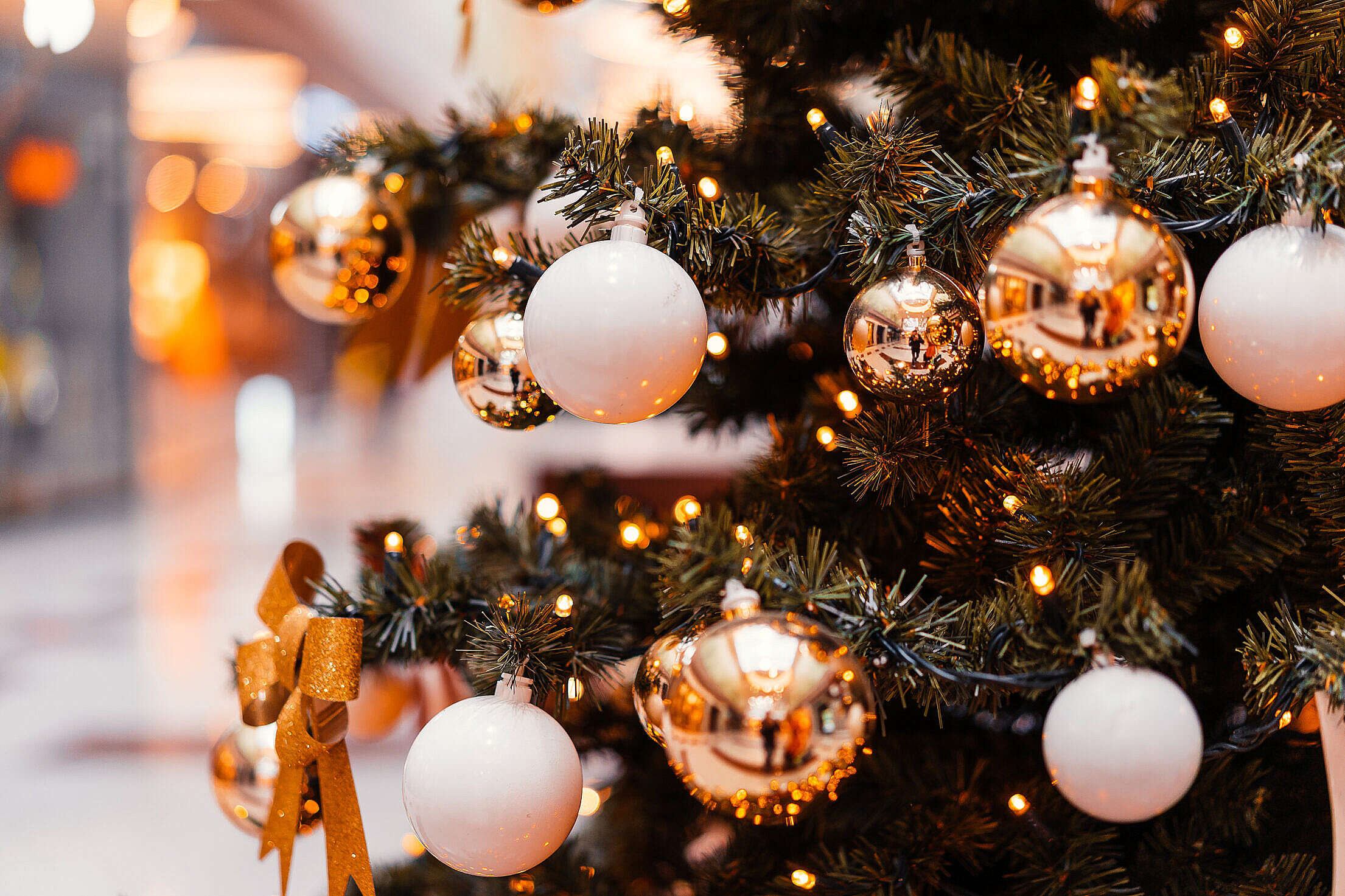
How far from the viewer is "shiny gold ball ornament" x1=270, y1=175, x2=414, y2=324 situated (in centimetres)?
60

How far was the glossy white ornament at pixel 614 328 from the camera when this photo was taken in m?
0.36

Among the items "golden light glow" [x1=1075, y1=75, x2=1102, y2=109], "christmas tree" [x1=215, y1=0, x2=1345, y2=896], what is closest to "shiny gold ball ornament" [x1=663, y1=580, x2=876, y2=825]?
"christmas tree" [x1=215, y1=0, x2=1345, y2=896]

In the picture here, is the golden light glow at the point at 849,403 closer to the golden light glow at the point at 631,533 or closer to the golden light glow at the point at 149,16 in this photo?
the golden light glow at the point at 631,533

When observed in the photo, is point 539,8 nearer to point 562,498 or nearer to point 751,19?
point 751,19

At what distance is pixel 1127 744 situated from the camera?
0.31 metres

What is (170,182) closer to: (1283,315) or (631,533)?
(631,533)

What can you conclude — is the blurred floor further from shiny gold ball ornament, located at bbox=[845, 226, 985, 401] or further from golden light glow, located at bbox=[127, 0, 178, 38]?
golden light glow, located at bbox=[127, 0, 178, 38]

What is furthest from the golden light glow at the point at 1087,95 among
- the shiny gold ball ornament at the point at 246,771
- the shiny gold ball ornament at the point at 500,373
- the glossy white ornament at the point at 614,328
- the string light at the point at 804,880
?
the shiny gold ball ornament at the point at 246,771

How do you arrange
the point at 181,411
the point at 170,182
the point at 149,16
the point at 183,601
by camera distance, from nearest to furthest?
1. the point at 183,601
2. the point at 149,16
3. the point at 170,182
4. the point at 181,411

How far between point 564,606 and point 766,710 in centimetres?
17

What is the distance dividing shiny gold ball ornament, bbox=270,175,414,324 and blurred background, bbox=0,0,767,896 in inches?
15.9

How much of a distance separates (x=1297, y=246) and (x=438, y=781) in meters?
0.39

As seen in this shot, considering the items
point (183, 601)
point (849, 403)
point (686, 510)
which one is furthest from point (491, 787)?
point (183, 601)

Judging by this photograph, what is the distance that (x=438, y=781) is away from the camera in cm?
39
